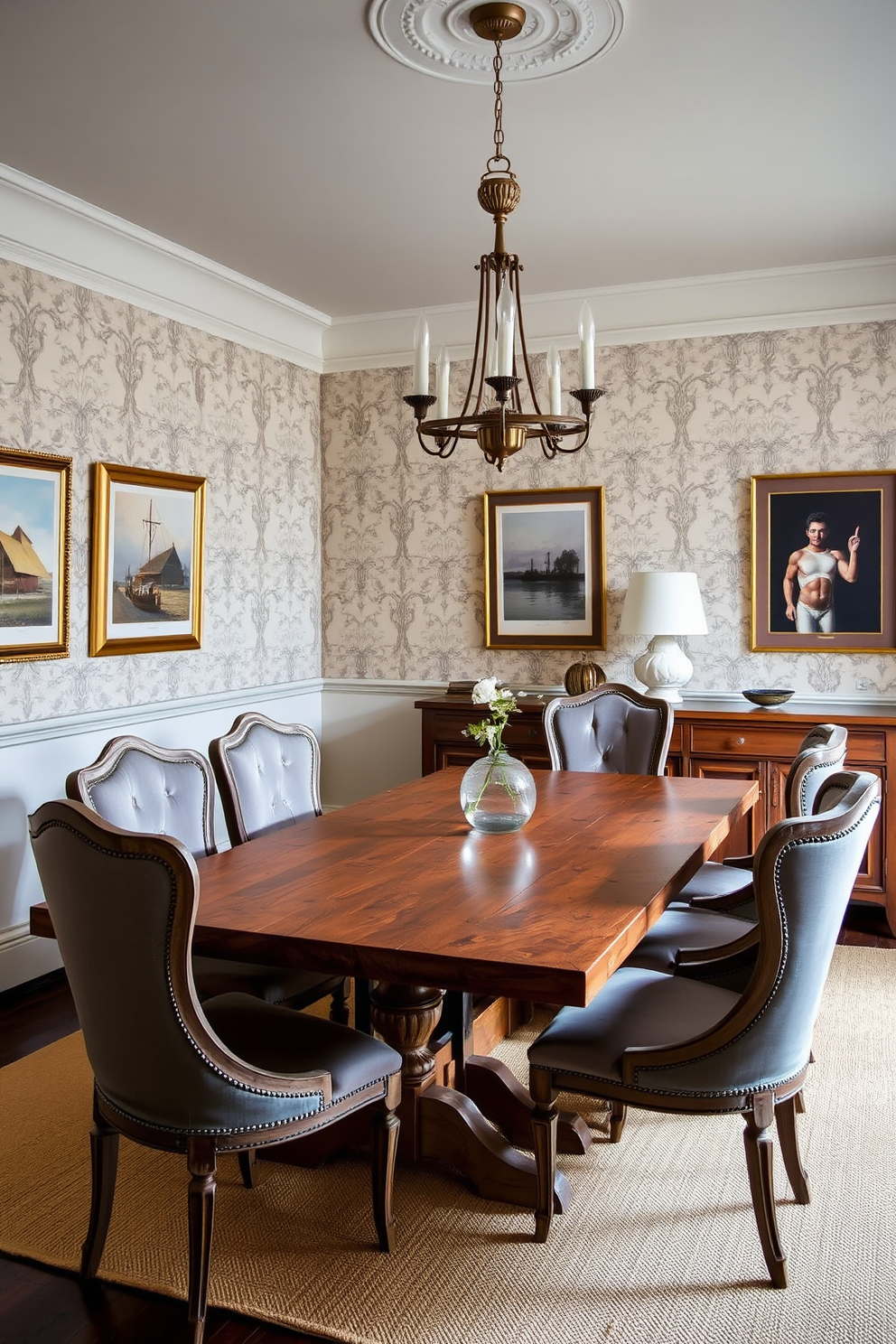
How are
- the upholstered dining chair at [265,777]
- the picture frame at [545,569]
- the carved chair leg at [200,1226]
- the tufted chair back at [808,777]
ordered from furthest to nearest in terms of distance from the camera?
the picture frame at [545,569], the upholstered dining chair at [265,777], the tufted chair back at [808,777], the carved chair leg at [200,1226]

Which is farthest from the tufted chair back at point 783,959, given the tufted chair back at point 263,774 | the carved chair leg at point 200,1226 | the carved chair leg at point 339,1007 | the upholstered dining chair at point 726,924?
the tufted chair back at point 263,774

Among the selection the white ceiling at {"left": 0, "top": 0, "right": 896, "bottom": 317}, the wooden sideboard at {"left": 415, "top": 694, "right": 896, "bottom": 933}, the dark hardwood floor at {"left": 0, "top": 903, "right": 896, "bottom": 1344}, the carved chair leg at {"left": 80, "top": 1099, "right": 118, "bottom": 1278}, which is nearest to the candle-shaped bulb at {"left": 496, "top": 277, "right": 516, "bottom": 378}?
the white ceiling at {"left": 0, "top": 0, "right": 896, "bottom": 317}

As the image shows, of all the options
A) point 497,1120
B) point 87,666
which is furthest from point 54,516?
point 497,1120

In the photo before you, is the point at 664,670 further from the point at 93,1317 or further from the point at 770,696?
the point at 93,1317

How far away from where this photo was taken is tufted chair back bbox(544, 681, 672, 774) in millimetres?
4039

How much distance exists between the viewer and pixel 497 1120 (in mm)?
2680

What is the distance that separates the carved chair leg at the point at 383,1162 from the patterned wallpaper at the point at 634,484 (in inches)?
130

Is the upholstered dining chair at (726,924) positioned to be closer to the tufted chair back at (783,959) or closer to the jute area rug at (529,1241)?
the tufted chair back at (783,959)

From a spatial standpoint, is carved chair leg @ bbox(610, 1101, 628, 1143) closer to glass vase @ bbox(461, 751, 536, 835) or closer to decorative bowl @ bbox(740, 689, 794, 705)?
glass vase @ bbox(461, 751, 536, 835)

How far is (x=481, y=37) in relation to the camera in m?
2.76

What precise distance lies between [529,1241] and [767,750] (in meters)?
2.68

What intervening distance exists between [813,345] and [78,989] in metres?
4.22

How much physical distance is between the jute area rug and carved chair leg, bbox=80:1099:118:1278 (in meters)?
0.07

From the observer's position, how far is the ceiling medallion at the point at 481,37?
104 inches
